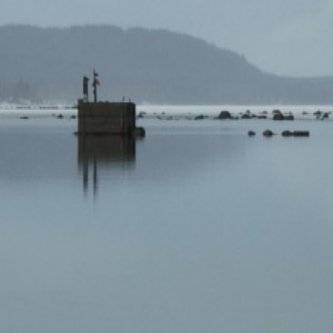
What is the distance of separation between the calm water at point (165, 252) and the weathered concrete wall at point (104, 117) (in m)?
45.1

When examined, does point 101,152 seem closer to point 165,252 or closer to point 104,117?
point 104,117

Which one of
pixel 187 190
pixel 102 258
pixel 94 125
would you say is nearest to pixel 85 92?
→ pixel 94 125

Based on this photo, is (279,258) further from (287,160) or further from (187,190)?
(287,160)

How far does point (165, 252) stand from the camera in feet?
88.1

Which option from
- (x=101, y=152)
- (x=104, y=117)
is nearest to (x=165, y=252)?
(x=101, y=152)

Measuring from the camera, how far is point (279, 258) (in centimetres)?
2581

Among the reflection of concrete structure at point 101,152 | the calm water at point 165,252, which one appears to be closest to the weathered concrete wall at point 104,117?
the reflection of concrete structure at point 101,152

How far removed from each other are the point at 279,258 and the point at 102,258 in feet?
15.1

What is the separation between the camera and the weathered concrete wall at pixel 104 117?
10112 centimetres

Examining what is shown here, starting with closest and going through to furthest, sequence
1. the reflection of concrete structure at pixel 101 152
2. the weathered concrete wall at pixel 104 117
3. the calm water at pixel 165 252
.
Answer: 1. the calm water at pixel 165 252
2. the reflection of concrete structure at pixel 101 152
3. the weathered concrete wall at pixel 104 117

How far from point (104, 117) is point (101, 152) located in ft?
89.1

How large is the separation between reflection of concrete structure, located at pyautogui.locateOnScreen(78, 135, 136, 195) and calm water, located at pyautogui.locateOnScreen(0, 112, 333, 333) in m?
3.22

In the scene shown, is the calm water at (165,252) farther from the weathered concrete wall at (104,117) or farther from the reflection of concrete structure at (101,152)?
the weathered concrete wall at (104,117)

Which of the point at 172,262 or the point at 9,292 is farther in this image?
the point at 172,262
